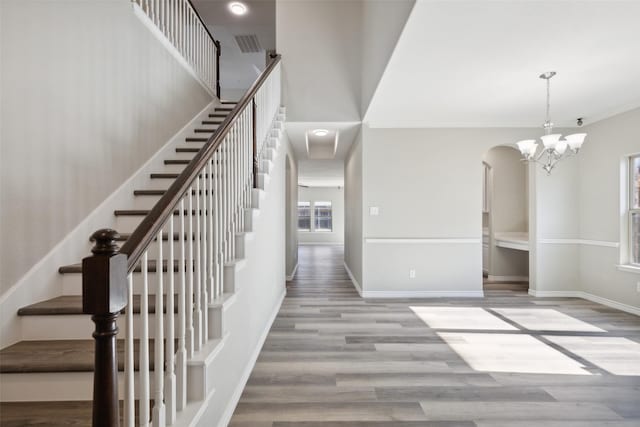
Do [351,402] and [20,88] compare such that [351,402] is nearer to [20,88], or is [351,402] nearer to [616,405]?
[616,405]

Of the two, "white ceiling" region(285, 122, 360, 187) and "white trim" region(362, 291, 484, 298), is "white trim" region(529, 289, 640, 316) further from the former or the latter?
"white ceiling" region(285, 122, 360, 187)

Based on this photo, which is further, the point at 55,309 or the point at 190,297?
the point at 55,309

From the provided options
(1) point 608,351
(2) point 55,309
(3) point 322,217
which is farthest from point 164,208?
(3) point 322,217

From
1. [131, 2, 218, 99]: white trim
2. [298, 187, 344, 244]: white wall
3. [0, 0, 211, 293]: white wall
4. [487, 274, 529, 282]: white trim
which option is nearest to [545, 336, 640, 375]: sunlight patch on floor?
[487, 274, 529, 282]: white trim

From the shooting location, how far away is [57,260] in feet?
6.66

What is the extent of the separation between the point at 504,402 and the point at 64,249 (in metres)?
3.09

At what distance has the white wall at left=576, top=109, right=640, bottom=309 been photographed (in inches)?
156

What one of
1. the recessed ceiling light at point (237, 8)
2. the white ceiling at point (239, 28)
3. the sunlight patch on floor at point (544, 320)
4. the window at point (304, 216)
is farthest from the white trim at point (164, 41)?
the window at point (304, 216)

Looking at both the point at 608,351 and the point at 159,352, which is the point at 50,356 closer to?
the point at 159,352

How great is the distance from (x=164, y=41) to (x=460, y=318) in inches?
180

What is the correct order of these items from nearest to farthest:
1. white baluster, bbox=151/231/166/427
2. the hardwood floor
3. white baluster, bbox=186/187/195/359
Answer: white baluster, bbox=151/231/166/427
white baluster, bbox=186/187/195/359
the hardwood floor

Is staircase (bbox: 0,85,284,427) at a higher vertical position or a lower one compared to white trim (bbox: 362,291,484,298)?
higher

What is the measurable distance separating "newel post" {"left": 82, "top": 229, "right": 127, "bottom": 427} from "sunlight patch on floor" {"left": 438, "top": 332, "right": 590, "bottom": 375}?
8.47ft

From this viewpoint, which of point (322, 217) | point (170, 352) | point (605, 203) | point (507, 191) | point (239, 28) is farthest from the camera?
point (322, 217)
